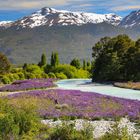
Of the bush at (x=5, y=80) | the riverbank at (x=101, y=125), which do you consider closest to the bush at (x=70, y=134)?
the riverbank at (x=101, y=125)

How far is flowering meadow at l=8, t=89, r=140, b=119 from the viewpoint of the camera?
2519cm

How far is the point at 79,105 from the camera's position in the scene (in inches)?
1115

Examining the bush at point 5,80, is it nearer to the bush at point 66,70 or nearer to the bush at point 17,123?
the bush at point 66,70

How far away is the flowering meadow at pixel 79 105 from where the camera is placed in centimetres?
2519

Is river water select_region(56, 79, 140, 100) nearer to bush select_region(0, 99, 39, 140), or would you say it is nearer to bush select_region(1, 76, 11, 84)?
bush select_region(0, 99, 39, 140)


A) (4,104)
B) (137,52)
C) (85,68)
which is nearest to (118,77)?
(137,52)

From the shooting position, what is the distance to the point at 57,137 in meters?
17.3

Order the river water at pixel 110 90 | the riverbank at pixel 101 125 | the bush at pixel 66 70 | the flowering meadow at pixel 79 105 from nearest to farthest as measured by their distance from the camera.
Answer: the riverbank at pixel 101 125 → the flowering meadow at pixel 79 105 → the river water at pixel 110 90 → the bush at pixel 66 70

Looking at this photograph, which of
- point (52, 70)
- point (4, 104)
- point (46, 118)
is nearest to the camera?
point (4, 104)

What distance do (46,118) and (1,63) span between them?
6247 centimetres

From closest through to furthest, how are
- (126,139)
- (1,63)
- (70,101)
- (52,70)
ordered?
(126,139), (70,101), (1,63), (52,70)

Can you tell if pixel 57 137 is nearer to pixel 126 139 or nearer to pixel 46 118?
pixel 126 139

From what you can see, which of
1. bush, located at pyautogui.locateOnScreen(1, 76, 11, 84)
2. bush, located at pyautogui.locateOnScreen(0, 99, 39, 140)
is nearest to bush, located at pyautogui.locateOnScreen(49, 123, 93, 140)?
bush, located at pyautogui.locateOnScreen(0, 99, 39, 140)

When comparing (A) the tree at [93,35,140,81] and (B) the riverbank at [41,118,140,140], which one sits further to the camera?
(A) the tree at [93,35,140,81]
